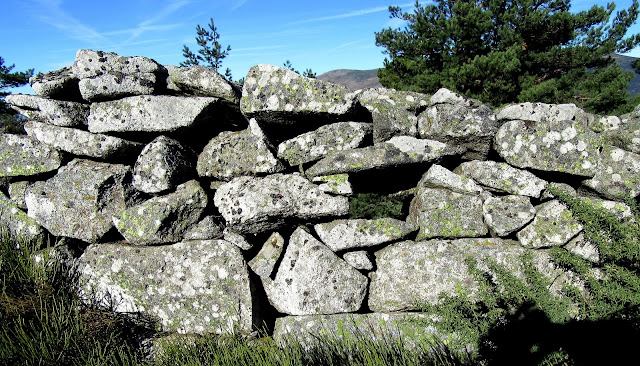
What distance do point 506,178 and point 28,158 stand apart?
564 centimetres

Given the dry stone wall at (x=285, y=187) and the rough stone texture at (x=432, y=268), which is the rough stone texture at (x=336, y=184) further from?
the rough stone texture at (x=432, y=268)

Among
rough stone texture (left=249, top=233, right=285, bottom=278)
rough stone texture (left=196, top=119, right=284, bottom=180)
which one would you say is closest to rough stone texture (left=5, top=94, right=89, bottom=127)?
rough stone texture (left=196, top=119, right=284, bottom=180)

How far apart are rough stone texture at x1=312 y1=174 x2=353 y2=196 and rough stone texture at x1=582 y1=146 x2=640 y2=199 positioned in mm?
2461

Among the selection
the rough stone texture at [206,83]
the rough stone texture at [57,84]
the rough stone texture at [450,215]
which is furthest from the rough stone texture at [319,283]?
the rough stone texture at [57,84]

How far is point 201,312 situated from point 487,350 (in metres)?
2.94

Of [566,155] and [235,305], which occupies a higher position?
[566,155]

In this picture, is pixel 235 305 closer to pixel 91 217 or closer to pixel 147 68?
pixel 91 217

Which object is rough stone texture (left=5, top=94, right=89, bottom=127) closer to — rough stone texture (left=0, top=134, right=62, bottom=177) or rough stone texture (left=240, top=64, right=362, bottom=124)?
rough stone texture (left=0, top=134, right=62, bottom=177)

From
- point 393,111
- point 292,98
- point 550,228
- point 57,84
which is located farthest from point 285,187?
point 57,84

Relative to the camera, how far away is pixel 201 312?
429cm

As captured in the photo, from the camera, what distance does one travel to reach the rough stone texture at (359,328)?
152 inches

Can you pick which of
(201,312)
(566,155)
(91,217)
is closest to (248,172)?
(201,312)

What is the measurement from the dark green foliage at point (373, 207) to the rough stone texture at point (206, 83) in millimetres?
1886

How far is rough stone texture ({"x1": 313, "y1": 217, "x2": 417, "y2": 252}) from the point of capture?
4.23 metres
